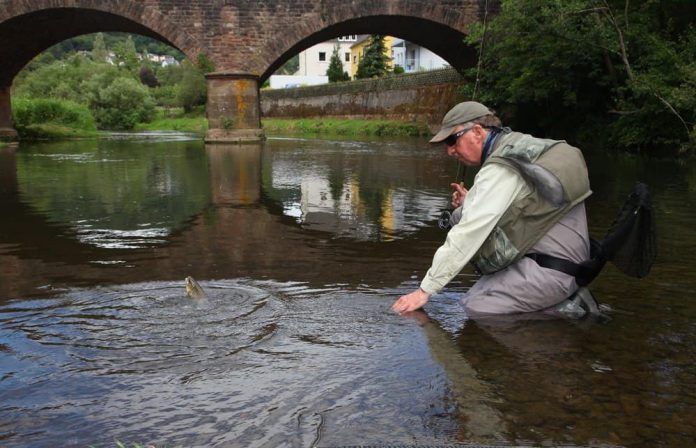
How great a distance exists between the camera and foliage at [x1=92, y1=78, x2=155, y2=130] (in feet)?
173

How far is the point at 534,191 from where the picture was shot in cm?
348

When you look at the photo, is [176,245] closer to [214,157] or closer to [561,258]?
[561,258]

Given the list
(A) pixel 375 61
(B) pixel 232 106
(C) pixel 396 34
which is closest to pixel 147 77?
(A) pixel 375 61

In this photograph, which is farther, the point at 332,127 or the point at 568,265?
the point at 332,127

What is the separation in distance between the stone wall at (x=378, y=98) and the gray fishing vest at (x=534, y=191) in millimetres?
29709

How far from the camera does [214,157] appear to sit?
734 inches

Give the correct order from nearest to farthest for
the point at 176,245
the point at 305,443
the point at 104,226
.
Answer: the point at 305,443, the point at 176,245, the point at 104,226

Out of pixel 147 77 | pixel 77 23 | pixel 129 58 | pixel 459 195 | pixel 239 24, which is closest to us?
pixel 459 195

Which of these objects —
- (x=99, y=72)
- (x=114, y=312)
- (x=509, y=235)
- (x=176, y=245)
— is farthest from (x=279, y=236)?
(x=99, y=72)

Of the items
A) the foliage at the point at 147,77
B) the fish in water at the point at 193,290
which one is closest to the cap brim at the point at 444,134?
the fish in water at the point at 193,290

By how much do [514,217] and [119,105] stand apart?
54.3 meters

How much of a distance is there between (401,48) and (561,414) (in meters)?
72.4

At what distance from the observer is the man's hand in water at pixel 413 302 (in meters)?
3.70

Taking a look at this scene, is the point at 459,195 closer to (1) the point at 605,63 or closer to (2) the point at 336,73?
(1) the point at 605,63
